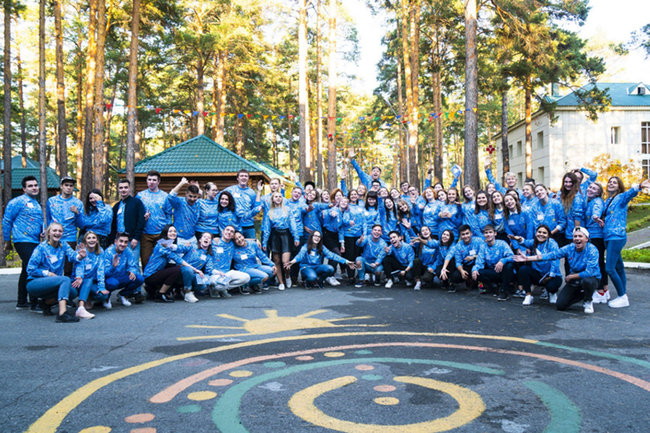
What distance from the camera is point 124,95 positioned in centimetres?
3291

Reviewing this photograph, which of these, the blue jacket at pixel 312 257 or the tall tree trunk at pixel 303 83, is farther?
the tall tree trunk at pixel 303 83

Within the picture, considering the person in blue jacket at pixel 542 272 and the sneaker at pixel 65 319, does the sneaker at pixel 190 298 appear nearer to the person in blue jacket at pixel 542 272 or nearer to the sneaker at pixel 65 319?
the sneaker at pixel 65 319

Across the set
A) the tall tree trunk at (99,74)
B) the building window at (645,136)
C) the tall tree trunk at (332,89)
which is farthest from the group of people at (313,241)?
the building window at (645,136)

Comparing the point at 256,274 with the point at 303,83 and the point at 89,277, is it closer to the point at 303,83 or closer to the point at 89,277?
the point at 89,277

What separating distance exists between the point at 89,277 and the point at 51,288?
50 centimetres

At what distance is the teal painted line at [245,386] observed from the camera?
123 inches

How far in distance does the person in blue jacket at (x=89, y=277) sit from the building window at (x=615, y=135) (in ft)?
118

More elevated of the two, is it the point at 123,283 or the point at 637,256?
the point at 123,283

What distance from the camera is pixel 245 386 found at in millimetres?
3820

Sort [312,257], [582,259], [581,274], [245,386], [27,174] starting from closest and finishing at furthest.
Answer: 1. [245,386]
2. [581,274]
3. [582,259]
4. [312,257]
5. [27,174]

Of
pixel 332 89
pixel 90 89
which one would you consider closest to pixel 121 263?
pixel 90 89

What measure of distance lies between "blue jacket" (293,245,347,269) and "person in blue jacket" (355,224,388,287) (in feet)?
1.41

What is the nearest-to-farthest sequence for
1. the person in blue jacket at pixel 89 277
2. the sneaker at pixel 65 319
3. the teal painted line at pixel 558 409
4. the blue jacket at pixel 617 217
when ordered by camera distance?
the teal painted line at pixel 558 409
the sneaker at pixel 65 319
the person in blue jacket at pixel 89 277
the blue jacket at pixel 617 217

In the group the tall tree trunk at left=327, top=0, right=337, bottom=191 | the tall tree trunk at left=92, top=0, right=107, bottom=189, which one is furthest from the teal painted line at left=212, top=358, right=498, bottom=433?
the tall tree trunk at left=327, top=0, right=337, bottom=191
